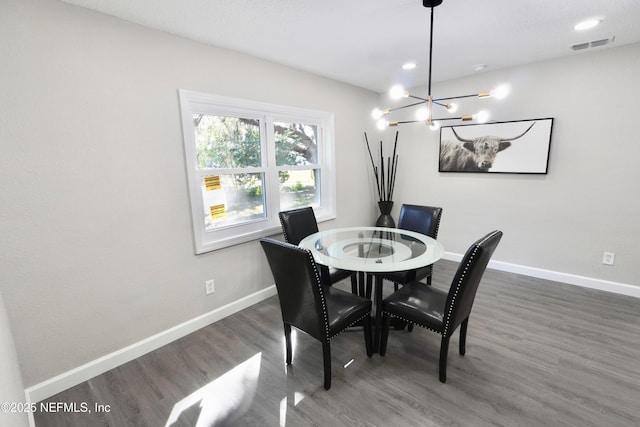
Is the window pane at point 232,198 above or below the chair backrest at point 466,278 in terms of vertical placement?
above

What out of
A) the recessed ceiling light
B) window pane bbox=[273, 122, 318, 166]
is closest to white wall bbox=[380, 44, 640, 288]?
the recessed ceiling light

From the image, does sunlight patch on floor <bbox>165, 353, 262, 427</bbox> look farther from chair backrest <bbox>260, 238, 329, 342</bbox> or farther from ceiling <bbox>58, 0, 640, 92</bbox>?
ceiling <bbox>58, 0, 640, 92</bbox>

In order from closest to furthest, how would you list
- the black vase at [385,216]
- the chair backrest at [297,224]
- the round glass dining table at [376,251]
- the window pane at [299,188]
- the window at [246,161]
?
the round glass dining table at [376,251] < the window at [246,161] < the chair backrest at [297,224] < the window pane at [299,188] < the black vase at [385,216]

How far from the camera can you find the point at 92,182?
189 cm

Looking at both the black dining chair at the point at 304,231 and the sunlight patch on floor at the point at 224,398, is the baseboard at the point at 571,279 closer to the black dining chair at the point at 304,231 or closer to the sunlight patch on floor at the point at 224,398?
the black dining chair at the point at 304,231

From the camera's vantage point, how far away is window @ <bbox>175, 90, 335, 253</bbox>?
96.2 inches

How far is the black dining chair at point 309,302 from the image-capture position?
1676 millimetres

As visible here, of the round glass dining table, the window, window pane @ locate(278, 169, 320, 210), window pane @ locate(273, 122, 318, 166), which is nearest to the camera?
the round glass dining table

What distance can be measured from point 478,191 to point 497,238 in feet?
7.14

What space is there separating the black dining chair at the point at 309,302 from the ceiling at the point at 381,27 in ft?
5.02

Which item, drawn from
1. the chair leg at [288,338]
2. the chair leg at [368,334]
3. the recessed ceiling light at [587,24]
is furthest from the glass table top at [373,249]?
the recessed ceiling light at [587,24]

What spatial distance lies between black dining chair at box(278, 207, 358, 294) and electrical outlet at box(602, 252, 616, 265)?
2644mm

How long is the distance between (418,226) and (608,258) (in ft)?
6.62

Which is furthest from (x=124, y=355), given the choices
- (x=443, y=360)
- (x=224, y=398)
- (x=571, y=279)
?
(x=571, y=279)
